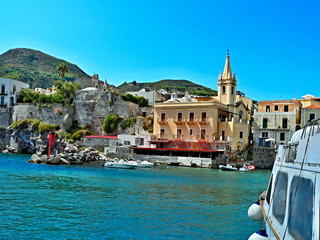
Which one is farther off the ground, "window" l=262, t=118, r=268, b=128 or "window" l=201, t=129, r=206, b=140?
"window" l=262, t=118, r=268, b=128

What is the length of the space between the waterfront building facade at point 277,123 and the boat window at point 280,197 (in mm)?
39775

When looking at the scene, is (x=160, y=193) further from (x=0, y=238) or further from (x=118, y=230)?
(x=0, y=238)

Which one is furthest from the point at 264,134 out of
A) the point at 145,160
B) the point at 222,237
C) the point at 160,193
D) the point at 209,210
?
the point at 222,237

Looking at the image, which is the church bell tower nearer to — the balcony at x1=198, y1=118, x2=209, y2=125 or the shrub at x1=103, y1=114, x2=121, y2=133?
the balcony at x1=198, y1=118, x2=209, y2=125

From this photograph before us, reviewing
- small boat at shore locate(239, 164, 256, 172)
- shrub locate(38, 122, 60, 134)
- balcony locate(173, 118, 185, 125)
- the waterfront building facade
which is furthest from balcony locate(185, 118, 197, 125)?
shrub locate(38, 122, 60, 134)

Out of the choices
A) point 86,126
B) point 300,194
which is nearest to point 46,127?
point 86,126

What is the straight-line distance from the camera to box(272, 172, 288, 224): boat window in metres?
7.66

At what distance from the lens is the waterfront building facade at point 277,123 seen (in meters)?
Answer: 47.6

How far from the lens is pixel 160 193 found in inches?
822

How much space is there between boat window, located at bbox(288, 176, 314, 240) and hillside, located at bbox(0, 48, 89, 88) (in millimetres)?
126265

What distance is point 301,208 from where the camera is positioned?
19.4 ft

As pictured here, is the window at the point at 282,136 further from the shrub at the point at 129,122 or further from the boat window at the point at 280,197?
the boat window at the point at 280,197

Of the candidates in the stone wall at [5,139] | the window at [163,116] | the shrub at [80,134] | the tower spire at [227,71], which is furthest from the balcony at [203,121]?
the stone wall at [5,139]

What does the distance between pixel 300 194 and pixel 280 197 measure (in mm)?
2180
